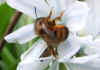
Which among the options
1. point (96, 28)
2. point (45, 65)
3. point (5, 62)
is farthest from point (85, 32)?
point (5, 62)

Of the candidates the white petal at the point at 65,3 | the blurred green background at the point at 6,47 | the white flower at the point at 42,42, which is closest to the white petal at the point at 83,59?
the white flower at the point at 42,42

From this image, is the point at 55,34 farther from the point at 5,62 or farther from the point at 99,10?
the point at 5,62

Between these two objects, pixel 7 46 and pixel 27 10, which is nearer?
pixel 27 10

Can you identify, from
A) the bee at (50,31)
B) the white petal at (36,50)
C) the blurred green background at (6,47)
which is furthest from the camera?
the blurred green background at (6,47)

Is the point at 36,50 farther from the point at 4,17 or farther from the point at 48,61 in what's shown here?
the point at 4,17

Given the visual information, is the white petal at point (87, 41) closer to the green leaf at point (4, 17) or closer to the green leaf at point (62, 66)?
the green leaf at point (62, 66)

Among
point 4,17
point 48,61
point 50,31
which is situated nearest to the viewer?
point 50,31

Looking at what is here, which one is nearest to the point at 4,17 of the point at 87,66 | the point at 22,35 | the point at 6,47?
the point at 6,47
